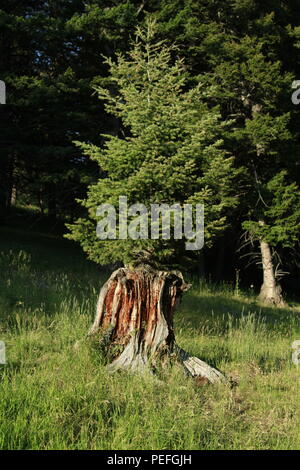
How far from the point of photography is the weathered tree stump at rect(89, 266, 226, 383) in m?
5.35

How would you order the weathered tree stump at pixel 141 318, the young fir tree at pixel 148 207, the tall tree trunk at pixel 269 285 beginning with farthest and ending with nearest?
the tall tree trunk at pixel 269 285, the young fir tree at pixel 148 207, the weathered tree stump at pixel 141 318

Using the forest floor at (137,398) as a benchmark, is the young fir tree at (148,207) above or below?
above

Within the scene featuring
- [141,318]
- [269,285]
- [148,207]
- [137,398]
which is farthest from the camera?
[269,285]

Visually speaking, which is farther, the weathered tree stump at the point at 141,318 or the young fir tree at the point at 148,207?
the young fir tree at the point at 148,207

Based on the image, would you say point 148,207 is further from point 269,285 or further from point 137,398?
point 269,285

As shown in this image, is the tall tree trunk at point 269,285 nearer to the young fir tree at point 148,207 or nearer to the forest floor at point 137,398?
the forest floor at point 137,398

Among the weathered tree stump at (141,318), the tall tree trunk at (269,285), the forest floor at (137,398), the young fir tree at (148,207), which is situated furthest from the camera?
the tall tree trunk at (269,285)

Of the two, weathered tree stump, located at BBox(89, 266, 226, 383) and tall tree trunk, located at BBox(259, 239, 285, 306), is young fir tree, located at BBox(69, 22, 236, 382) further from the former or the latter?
tall tree trunk, located at BBox(259, 239, 285, 306)

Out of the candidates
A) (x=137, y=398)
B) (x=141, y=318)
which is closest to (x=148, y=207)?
(x=141, y=318)

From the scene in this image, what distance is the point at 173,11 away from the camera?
14242 mm

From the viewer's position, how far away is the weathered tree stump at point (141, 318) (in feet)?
17.5

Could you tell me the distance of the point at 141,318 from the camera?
18.2ft

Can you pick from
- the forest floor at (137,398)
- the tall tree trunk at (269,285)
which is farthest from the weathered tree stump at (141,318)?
the tall tree trunk at (269,285)
